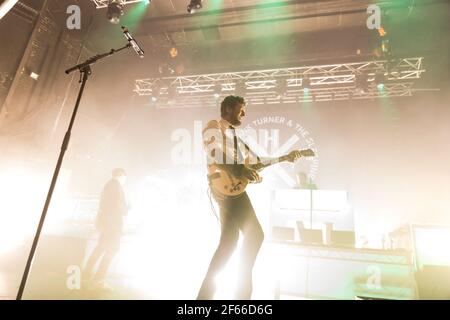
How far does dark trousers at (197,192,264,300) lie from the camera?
2.29m

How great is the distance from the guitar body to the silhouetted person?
322 cm

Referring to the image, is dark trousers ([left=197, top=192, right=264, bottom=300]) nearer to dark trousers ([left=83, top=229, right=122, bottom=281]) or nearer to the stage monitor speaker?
dark trousers ([left=83, top=229, right=122, bottom=281])

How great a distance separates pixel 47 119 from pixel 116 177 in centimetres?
357

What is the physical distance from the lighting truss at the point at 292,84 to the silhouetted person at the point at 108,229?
5.56 m

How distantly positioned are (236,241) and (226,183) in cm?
52

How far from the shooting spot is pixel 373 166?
408 inches

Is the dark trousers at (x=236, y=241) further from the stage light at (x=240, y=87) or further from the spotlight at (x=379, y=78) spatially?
the spotlight at (x=379, y=78)

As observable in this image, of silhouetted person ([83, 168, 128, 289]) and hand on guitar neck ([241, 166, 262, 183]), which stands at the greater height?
hand on guitar neck ([241, 166, 262, 183])

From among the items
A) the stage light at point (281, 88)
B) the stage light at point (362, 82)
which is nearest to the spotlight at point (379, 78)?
the stage light at point (362, 82)

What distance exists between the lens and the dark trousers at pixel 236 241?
2.29 m

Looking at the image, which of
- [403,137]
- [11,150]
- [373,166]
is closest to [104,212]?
[11,150]

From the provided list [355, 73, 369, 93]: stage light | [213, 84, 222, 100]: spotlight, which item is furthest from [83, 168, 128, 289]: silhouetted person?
[355, 73, 369, 93]: stage light

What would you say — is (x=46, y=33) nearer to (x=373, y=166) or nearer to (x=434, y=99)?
(x=373, y=166)
